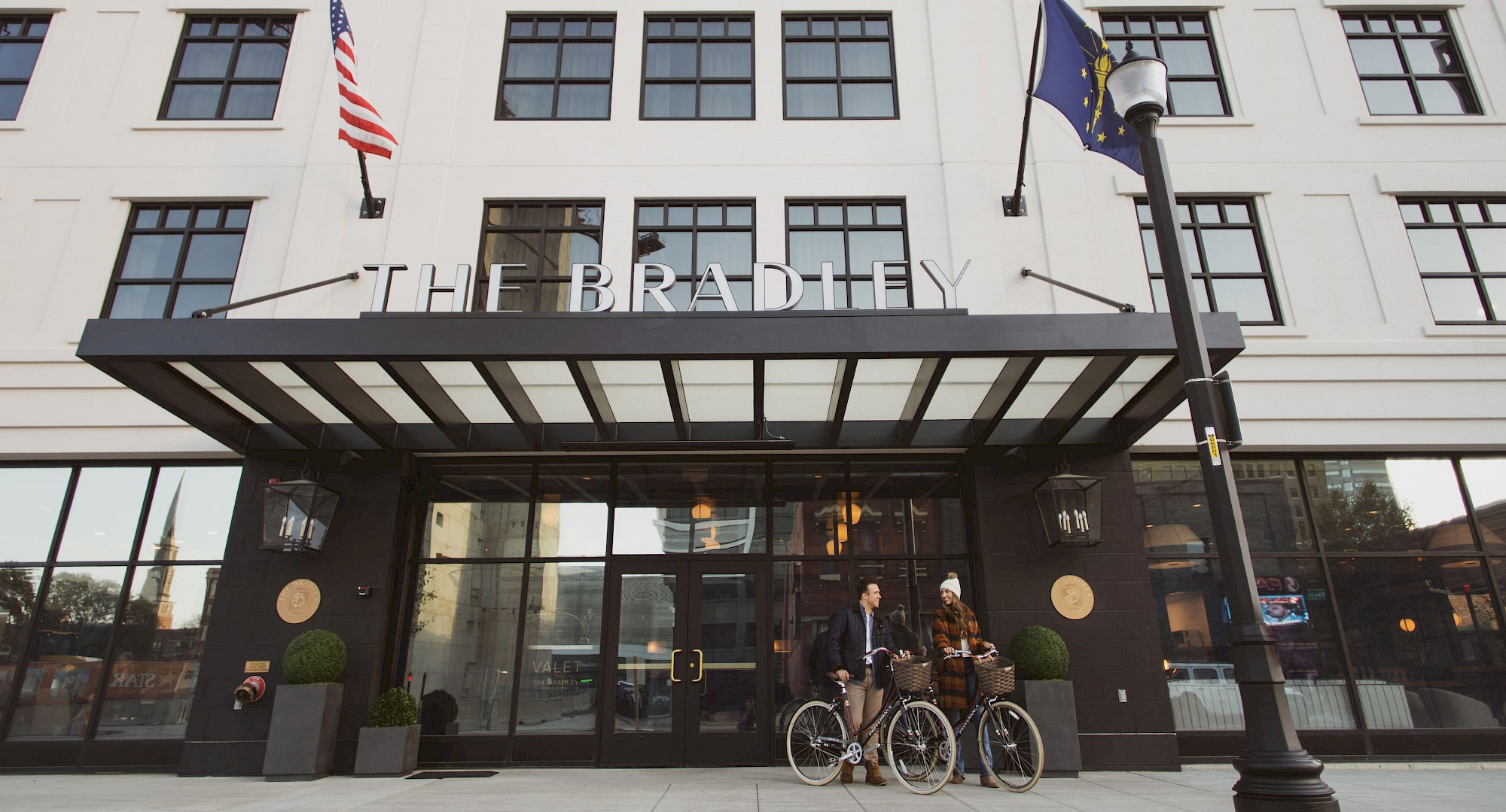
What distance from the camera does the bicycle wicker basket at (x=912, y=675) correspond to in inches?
303

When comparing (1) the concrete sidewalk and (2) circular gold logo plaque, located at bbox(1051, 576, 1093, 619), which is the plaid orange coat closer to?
(1) the concrete sidewalk

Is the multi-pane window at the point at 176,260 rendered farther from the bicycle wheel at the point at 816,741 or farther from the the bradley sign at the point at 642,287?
the bicycle wheel at the point at 816,741

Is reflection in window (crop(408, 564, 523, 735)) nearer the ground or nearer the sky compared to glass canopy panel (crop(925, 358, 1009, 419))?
nearer the ground

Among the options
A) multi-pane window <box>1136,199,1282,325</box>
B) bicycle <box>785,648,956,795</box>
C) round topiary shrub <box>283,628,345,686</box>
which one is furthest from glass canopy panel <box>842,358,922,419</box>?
round topiary shrub <box>283,628,345,686</box>

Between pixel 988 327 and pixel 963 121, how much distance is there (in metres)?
5.26

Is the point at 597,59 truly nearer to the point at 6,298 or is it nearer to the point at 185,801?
the point at 6,298

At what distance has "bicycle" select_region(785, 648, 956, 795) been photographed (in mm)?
7453

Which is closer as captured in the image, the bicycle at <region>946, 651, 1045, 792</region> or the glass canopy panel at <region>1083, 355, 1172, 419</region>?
the bicycle at <region>946, 651, 1045, 792</region>

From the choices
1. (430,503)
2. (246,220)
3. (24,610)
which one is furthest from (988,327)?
(24,610)

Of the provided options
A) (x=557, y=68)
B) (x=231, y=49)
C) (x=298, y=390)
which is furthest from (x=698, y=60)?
(x=298, y=390)

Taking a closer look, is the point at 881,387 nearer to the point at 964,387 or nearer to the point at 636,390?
the point at 964,387

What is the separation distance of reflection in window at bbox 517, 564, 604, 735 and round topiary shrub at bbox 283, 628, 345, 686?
6.78ft

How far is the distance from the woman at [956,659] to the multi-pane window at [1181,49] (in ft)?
27.9

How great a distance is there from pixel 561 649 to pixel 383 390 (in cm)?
377
